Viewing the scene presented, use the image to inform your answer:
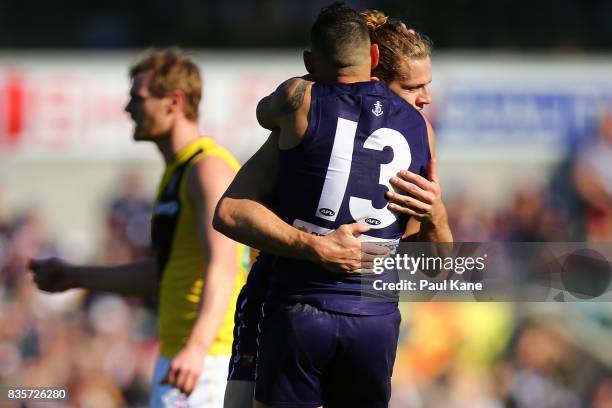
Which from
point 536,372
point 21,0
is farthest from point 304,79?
point 21,0

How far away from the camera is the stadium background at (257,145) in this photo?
9.75 meters

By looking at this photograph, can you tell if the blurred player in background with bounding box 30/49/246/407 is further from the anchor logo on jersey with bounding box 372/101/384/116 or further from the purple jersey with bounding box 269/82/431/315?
the anchor logo on jersey with bounding box 372/101/384/116

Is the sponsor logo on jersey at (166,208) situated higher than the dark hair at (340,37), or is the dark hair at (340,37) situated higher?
the dark hair at (340,37)

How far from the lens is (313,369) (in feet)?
13.1

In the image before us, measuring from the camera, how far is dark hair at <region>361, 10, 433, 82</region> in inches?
171

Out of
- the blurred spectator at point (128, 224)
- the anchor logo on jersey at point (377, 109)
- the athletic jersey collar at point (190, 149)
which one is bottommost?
the blurred spectator at point (128, 224)

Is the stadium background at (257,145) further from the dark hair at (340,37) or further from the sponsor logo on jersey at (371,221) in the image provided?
the sponsor logo on jersey at (371,221)

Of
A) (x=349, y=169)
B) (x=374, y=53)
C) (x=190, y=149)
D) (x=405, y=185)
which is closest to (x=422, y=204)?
(x=405, y=185)

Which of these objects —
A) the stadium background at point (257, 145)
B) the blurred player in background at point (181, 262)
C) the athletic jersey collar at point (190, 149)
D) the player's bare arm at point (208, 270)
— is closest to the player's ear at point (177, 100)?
the blurred player in background at point (181, 262)

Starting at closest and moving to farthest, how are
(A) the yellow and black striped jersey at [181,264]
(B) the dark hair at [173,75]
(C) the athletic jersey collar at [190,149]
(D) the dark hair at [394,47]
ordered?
(D) the dark hair at [394,47]
(A) the yellow and black striped jersey at [181,264]
(C) the athletic jersey collar at [190,149]
(B) the dark hair at [173,75]

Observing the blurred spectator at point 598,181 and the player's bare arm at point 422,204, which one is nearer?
the player's bare arm at point 422,204

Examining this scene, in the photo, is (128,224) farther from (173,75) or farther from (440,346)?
(173,75)

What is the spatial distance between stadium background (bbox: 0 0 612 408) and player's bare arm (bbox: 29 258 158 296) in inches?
75.8

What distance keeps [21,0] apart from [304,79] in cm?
1833
